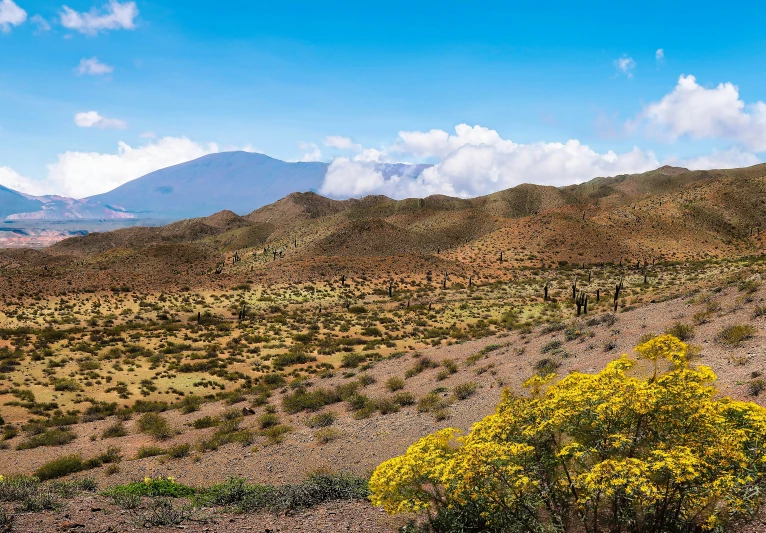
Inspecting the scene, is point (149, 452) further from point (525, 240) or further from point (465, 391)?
point (525, 240)

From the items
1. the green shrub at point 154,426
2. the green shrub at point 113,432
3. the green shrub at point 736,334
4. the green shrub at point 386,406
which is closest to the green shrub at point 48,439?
the green shrub at point 113,432

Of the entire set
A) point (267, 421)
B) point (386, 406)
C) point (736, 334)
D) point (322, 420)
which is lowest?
point (267, 421)

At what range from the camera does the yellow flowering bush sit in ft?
17.8

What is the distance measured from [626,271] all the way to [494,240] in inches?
1215

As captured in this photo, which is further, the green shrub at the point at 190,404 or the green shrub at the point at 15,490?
the green shrub at the point at 190,404

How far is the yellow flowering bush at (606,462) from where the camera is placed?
5426 mm

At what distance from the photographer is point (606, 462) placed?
5.30 meters

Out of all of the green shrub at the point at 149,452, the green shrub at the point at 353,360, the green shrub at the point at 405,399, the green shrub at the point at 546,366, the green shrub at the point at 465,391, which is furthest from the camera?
the green shrub at the point at 353,360

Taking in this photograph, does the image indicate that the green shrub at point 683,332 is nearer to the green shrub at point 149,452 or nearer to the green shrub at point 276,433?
the green shrub at point 276,433

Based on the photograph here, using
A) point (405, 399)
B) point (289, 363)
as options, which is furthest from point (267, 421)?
point (289, 363)

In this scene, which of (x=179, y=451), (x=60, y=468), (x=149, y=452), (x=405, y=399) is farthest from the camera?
(x=405, y=399)

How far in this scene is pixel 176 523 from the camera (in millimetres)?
8227

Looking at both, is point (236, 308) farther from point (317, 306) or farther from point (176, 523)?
point (176, 523)

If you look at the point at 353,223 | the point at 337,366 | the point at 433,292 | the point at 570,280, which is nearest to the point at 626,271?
the point at 570,280
